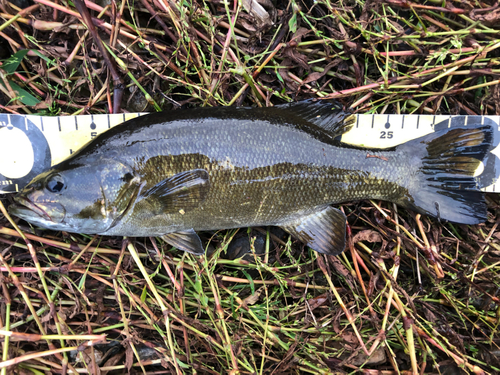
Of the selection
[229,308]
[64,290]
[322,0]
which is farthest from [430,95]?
[64,290]

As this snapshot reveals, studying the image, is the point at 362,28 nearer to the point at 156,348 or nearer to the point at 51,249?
the point at 156,348

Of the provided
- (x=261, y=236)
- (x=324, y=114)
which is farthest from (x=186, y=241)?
(x=324, y=114)

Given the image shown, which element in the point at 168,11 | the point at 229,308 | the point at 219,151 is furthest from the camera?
the point at 229,308

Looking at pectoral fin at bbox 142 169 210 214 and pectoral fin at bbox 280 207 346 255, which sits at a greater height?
pectoral fin at bbox 142 169 210 214

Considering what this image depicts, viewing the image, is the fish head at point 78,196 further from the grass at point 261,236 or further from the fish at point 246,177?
the grass at point 261,236

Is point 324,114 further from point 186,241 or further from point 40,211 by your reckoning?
point 40,211

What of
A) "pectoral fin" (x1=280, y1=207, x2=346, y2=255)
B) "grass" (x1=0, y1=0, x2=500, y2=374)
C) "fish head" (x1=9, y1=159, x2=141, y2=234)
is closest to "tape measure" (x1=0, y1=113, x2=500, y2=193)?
"grass" (x1=0, y1=0, x2=500, y2=374)

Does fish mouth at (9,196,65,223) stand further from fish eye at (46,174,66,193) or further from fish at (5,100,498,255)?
fish eye at (46,174,66,193)
